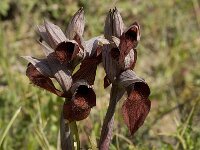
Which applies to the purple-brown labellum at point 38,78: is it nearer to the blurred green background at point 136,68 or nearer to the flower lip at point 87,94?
the flower lip at point 87,94

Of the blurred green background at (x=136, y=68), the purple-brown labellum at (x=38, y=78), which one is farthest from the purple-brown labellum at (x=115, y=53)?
the blurred green background at (x=136, y=68)

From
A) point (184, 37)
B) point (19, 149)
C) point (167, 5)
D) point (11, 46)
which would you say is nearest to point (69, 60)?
point (19, 149)

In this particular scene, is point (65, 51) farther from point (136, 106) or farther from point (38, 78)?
point (136, 106)

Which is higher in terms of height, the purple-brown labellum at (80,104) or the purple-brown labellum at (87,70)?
the purple-brown labellum at (87,70)

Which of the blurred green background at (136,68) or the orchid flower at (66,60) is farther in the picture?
the blurred green background at (136,68)

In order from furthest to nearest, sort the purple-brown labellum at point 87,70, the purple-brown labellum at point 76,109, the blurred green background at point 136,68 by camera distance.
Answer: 1. the blurred green background at point 136,68
2. the purple-brown labellum at point 87,70
3. the purple-brown labellum at point 76,109

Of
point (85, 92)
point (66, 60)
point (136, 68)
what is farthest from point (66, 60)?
point (136, 68)
